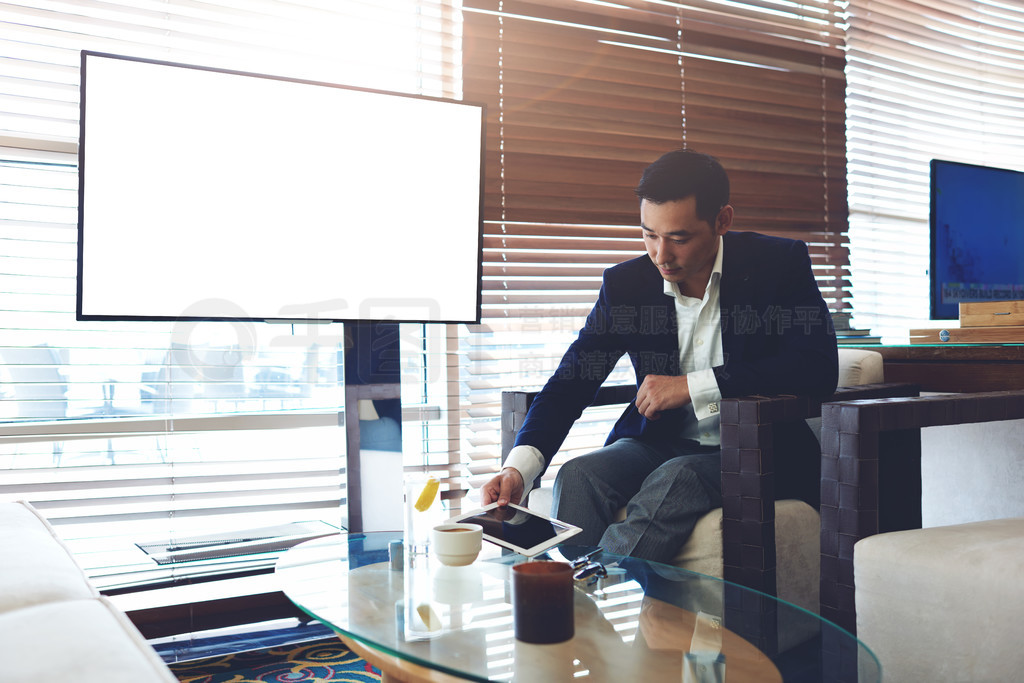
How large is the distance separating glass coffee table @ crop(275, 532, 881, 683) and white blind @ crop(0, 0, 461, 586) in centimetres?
90

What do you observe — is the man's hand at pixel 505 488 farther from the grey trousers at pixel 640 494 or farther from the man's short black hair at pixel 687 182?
the man's short black hair at pixel 687 182

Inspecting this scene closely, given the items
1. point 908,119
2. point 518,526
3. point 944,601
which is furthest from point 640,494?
point 908,119

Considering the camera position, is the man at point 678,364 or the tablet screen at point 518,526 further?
the man at point 678,364

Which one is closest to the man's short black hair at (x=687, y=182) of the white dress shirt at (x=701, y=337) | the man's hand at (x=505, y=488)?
the white dress shirt at (x=701, y=337)

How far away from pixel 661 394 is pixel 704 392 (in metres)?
0.10

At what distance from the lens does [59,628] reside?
94 centimetres

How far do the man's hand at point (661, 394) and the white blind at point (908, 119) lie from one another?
1821 mm

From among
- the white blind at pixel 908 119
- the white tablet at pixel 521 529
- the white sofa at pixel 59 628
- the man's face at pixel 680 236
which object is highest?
the white blind at pixel 908 119

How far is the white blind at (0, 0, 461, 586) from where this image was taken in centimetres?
210

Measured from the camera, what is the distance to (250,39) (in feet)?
7.80

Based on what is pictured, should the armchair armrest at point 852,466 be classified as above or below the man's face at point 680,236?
below

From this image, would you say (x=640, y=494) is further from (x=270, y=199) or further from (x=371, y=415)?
(x=270, y=199)

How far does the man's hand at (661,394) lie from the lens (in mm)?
1860

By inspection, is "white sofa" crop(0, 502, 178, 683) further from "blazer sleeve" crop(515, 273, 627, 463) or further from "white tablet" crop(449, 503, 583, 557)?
"blazer sleeve" crop(515, 273, 627, 463)
